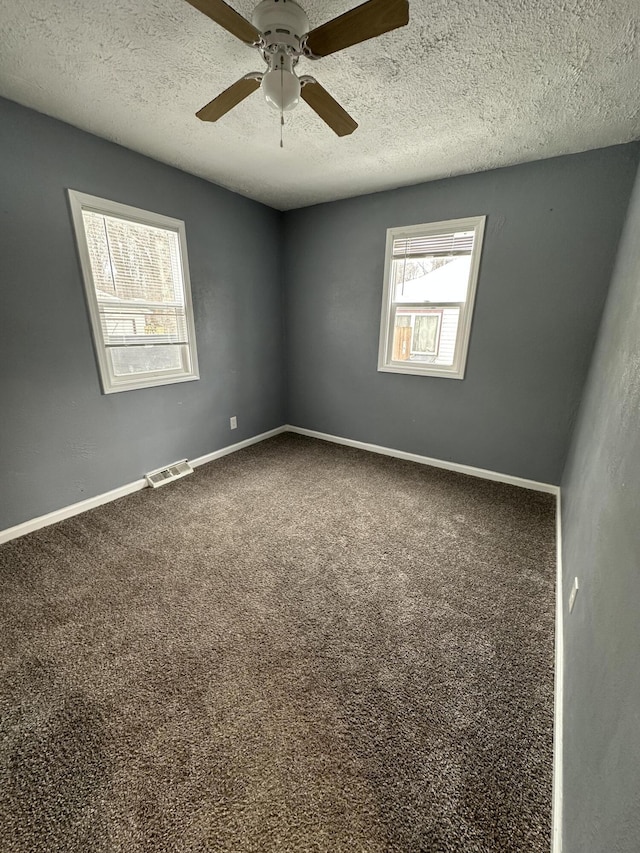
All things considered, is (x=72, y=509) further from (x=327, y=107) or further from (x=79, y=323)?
(x=327, y=107)

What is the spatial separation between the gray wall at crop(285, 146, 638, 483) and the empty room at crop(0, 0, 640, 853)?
21 mm

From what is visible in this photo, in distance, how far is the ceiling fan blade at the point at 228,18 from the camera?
1048 mm

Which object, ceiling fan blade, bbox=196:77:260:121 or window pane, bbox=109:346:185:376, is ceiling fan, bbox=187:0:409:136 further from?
window pane, bbox=109:346:185:376

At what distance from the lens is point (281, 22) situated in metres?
1.25

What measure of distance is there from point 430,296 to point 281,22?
2.20 m

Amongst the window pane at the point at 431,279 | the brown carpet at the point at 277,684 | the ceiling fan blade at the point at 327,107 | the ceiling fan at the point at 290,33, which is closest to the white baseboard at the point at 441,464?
the brown carpet at the point at 277,684

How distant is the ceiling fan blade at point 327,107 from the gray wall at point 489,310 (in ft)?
4.98

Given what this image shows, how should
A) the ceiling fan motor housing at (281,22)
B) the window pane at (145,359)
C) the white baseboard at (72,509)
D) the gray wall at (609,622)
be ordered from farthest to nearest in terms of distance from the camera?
the window pane at (145,359) < the white baseboard at (72,509) < the ceiling fan motor housing at (281,22) < the gray wall at (609,622)

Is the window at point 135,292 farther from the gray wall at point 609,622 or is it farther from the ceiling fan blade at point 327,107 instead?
the gray wall at point 609,622

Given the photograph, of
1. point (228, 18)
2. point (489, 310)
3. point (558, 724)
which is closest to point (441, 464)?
point (489, 310)

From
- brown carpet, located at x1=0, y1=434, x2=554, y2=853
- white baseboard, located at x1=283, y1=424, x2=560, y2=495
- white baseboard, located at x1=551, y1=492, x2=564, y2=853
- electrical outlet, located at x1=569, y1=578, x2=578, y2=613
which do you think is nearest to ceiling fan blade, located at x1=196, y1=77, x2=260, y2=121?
brown carpet, located at x1=0, y1=434, x2=554, y2=853

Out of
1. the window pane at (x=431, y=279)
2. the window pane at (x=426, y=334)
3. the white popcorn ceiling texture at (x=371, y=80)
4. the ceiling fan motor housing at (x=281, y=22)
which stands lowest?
the window pane at (x=426, y=334)

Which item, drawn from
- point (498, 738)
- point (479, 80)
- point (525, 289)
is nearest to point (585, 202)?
point (525, 289)

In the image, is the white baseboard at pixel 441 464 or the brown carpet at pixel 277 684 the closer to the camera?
the brown carpet at pixel 277 684
